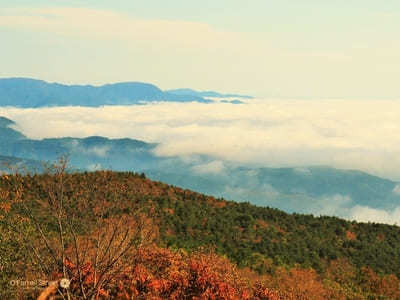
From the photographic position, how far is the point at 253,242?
7319cm

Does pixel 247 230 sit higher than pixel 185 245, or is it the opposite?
pixel 185 245

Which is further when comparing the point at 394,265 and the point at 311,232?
the point at 311,232

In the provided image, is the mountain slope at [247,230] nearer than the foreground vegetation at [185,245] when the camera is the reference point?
No

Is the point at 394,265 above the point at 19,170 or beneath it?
beneath

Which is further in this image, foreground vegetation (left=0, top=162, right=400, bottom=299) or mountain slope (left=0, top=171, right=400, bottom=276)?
mountain slope (left=0, top=171, right=400, bottom=276)

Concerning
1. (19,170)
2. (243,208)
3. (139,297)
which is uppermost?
(19,170)

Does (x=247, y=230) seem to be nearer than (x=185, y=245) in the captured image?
No

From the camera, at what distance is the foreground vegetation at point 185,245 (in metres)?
26.8

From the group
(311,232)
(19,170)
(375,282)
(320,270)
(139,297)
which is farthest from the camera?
(311,232)

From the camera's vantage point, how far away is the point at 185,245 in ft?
206

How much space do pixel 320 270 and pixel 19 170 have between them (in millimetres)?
51082

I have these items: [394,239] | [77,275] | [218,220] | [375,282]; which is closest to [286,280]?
[375,282]

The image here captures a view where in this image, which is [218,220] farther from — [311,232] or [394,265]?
[394,265]

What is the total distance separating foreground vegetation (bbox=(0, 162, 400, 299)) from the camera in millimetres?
26839
